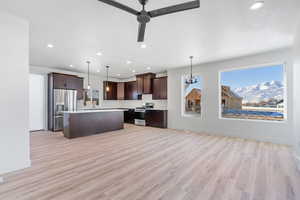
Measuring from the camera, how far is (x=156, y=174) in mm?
2438

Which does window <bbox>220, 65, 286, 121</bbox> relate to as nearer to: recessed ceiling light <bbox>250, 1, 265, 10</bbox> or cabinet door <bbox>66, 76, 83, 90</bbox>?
recessed ceiling light <bbox>250, 1, 265, 10</bbox>

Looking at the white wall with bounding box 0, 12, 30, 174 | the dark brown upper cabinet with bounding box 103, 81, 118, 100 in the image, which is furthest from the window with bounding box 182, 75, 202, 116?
the white wall with bounding box 0, 12, 30, 174

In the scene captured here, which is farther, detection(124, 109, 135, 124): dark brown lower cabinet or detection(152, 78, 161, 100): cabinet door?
detection(124, 109, 135, 124): dark brown lower cabinet

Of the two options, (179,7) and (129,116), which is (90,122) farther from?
(179,7)

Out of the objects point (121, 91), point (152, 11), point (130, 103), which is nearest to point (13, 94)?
point (152, 11)

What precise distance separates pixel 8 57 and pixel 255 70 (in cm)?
640

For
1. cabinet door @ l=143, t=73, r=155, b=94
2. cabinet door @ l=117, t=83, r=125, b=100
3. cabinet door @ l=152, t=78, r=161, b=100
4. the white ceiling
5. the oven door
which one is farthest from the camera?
cabinet door @ l=117, t=83, r=125, b=100

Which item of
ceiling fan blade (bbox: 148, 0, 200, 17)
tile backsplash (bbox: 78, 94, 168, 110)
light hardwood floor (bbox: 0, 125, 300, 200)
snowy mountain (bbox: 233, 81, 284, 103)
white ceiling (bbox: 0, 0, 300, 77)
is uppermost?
white ceiling (bbox: 0, 0, 300, 77)

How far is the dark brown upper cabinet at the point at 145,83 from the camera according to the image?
7.41 meters

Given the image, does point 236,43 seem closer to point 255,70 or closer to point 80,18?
point 255,70

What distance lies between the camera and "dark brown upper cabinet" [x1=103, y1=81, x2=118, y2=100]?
8430 mm

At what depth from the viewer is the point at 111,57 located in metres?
4.93

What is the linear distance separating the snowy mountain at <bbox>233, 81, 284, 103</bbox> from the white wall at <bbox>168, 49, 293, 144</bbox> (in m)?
0.39

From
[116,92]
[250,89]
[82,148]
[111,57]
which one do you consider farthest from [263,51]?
[116,92]
